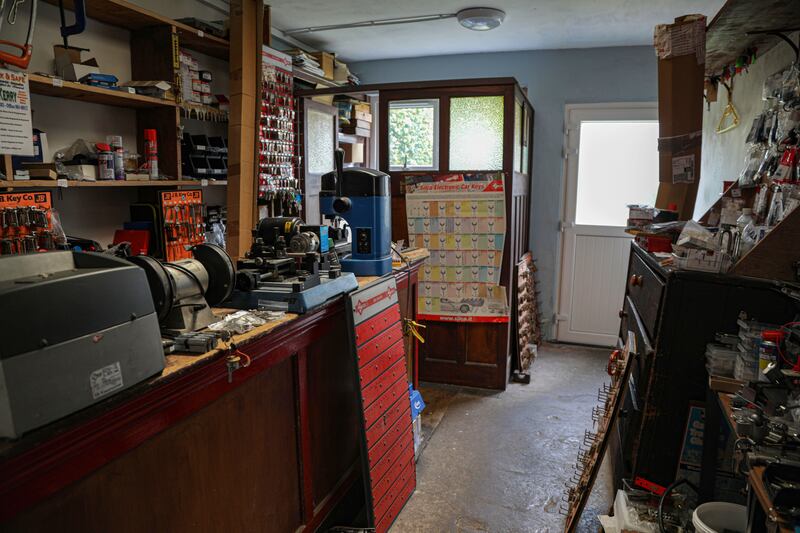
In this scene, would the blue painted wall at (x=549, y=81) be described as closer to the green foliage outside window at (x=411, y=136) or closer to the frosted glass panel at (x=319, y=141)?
the frosted glass panel at (x=319, y=141)

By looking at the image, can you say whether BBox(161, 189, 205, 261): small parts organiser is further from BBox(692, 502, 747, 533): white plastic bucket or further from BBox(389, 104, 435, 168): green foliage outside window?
BBox(692, 502, 747, 533): white plastic bucket

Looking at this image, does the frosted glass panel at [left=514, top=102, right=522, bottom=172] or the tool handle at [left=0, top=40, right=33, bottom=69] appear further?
the frosted glass panel at [left=514, top=102, right=522, bottom=172]

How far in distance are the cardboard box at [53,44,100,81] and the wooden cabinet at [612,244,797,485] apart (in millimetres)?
2677

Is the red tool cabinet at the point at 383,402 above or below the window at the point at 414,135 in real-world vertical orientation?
below

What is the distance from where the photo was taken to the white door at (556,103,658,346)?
4.69 m

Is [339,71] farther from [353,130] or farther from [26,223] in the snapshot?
[26,223]

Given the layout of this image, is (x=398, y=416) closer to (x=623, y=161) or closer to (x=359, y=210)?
(x=359, y=210)

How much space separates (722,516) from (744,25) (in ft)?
5.95

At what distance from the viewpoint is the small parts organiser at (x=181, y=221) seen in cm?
284

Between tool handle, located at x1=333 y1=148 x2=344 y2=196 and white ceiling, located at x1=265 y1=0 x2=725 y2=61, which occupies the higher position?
white ceiling, located at x1=265 y1=0 x2=725 y2=61

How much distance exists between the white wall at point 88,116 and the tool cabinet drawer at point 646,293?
2.75 m

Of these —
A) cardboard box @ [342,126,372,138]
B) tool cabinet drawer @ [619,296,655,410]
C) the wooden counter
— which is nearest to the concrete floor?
the wooden counter

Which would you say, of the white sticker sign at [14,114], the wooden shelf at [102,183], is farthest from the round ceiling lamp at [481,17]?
the white sticker sign at [14,114]

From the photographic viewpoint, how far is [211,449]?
1416mm
